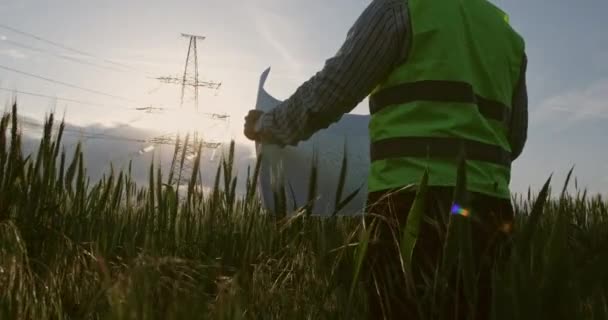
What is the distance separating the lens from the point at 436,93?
1.81m

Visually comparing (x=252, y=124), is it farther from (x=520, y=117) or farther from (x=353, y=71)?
(x=520, y=117)

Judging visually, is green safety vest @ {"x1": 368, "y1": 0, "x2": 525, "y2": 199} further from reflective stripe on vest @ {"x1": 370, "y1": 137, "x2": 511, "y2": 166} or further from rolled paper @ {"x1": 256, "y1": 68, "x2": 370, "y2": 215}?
rolled paper @ {"x1": 256, "y1": 68, "x2": 370, "y2": 215}

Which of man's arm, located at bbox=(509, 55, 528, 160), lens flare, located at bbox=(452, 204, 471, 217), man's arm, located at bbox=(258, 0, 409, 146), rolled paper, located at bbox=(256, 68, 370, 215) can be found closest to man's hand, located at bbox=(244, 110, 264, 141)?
rolled paper, located at bbox=(256, 68, 370, 215)

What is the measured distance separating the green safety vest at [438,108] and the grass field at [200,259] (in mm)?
250

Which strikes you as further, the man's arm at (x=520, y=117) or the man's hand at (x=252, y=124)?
the man's arm at (x=520, y=117)

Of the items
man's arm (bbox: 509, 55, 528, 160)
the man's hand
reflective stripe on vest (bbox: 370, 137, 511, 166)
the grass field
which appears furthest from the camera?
man's arm (bbox: 509, 55, 528, 160)

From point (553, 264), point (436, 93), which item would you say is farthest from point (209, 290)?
point (553, 264)

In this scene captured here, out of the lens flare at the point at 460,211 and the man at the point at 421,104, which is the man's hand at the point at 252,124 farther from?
the lens flare at the point at 460,211

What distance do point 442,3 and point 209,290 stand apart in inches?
40.6

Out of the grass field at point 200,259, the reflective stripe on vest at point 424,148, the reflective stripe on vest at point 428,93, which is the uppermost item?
the reflective stripe on vest at point 428,93

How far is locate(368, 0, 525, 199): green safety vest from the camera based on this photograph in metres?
1.77

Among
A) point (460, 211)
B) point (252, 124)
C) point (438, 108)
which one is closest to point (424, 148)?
point (438, 108)

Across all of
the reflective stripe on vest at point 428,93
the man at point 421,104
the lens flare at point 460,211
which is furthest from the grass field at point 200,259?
the reflective stripe on vest at point 428,93

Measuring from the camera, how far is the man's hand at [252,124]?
215 cm
